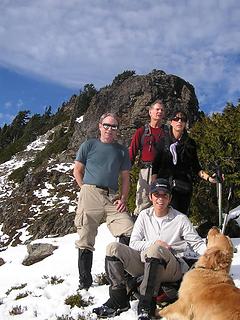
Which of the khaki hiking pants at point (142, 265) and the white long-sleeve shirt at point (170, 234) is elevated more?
the white long-sleeve shirt at point (170, 234)

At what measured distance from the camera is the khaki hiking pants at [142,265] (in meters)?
5.10

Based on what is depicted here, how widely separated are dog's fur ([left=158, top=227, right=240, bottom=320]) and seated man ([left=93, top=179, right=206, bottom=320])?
49 cm

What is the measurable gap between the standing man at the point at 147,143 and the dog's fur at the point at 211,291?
7.06ft

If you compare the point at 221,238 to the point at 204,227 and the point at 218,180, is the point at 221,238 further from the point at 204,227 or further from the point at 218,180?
the point at 204,227

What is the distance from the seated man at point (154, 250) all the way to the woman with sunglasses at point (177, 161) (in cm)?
98

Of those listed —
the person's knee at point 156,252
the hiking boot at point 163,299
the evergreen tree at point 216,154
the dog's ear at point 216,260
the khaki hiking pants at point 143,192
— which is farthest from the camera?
the evergreen tree at point 216,154

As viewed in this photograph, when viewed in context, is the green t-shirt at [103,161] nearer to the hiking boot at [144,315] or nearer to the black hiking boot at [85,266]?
the black hiking boot at [85,266]

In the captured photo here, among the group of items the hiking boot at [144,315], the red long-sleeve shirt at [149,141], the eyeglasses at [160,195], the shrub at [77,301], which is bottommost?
the shrub at [77,301]

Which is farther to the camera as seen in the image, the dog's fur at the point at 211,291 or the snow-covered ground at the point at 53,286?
the snow-covered ground at the point at 53,286

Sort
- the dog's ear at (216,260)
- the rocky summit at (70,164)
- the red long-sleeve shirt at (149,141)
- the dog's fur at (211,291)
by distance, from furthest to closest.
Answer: the rocky summit at (70,164), the red long-sleeve shirt at (149,141), the dog's ear at (216,260), the dog's fur at (211,291)

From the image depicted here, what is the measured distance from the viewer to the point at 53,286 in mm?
8242

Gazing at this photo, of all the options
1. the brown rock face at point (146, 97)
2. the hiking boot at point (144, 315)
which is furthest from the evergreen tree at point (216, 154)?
the brown rock face at point (146, 97)

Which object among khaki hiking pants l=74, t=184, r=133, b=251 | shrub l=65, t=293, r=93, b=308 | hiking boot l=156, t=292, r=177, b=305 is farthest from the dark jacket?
shrub l=65, t=293, r=93, b=308

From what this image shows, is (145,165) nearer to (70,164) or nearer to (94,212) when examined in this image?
(94,212)
